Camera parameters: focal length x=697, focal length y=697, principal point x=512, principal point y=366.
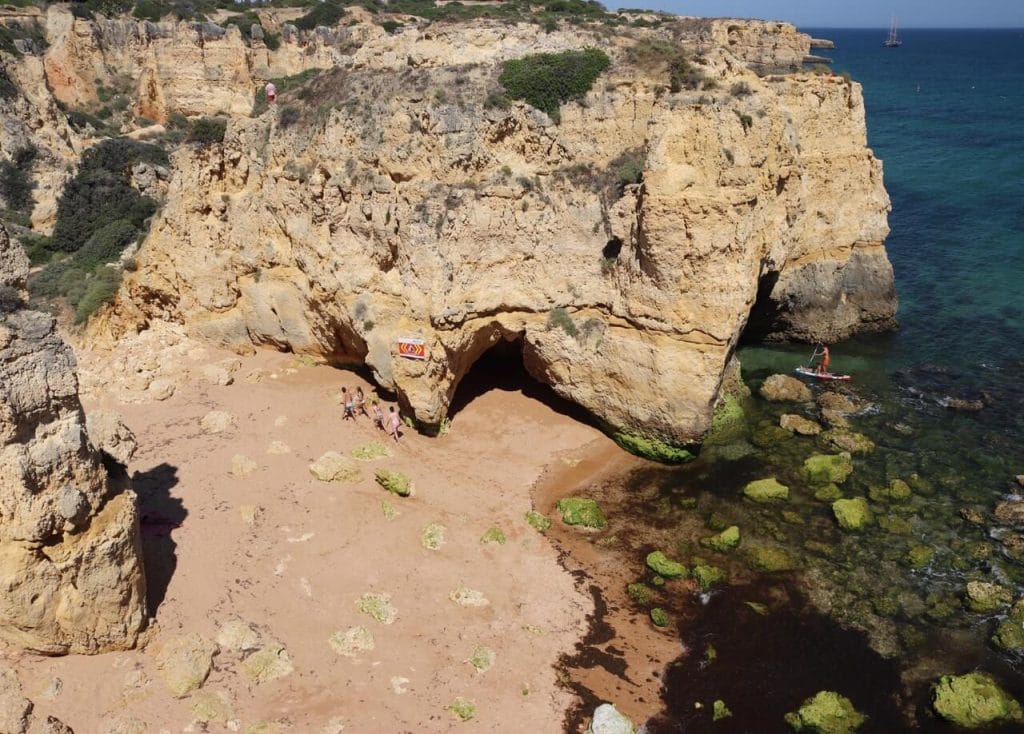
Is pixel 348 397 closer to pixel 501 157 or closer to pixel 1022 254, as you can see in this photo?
pixel 501 157

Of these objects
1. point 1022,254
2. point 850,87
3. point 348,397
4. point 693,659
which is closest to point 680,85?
point 850,87

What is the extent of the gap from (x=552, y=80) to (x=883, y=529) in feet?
52.4

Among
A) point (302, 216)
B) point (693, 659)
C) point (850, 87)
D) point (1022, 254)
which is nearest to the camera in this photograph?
point (693, 659)

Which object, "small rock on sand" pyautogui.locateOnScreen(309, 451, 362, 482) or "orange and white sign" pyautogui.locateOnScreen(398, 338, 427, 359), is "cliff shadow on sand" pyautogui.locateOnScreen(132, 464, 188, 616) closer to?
"small rock on sand" pyautogui.locateOnScreen(309, 451, 362, 482)

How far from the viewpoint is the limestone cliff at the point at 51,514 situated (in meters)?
10.9

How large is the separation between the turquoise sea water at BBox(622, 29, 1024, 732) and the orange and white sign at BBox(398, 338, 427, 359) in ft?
24.1

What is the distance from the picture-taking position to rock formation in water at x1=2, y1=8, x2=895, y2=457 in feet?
64.5

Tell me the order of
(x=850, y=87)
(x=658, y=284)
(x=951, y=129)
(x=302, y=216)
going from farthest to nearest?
1. (x=951, y=129)
2. (x=850, y=87)
3. (x=302, y=216)
4. (x=658, y=284)

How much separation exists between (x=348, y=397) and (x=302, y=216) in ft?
19.4

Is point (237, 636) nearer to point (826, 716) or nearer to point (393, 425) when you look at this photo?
point (393, 425)

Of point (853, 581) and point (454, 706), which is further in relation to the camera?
point (853, 581)

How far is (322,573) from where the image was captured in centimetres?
1584

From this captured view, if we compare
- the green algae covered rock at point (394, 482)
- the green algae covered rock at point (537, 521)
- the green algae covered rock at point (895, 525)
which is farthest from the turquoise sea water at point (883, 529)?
the green algae covered rock at point (394, 482)

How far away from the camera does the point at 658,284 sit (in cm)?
2008
